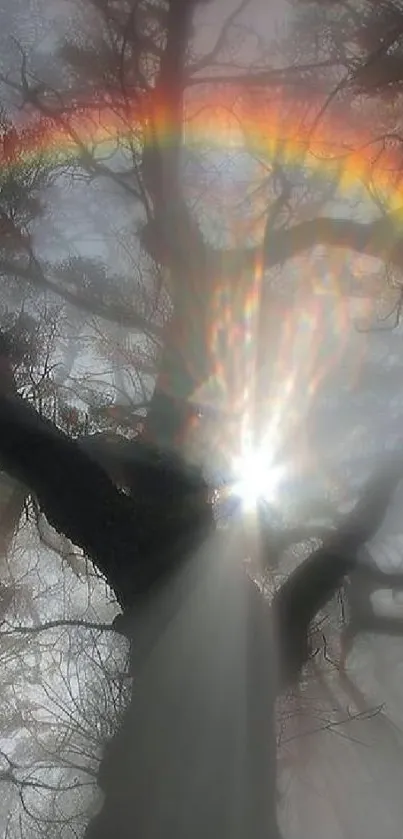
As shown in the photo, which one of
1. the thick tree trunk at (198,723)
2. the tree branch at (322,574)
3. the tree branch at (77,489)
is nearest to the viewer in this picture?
the thick tree trunk at (198,723)

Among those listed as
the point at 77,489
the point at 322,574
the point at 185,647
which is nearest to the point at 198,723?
the point at 185,647

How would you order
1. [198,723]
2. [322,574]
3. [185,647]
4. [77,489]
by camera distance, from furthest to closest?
[322,574] → [77,489] → [185,647] → [198,723]

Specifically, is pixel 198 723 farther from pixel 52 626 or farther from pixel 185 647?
pixel 52 626

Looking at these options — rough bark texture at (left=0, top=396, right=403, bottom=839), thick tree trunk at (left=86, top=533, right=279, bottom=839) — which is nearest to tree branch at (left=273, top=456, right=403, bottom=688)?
rough bark texture at (left=0, top=396, right=403, bottom=839)

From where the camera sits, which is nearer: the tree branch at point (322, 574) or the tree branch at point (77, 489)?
the tree branch at point (77, 489)

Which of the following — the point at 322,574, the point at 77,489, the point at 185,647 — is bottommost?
the point at 185,647

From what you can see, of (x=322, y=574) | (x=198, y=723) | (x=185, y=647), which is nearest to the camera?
(x=198, y=723)

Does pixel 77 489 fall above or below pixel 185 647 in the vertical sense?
above

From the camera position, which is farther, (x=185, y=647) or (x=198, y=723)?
(x=185, y=647)

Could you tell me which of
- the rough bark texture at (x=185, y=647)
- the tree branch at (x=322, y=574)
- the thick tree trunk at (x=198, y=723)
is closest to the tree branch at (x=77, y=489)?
the rough bark texture at (x=185, y=647)

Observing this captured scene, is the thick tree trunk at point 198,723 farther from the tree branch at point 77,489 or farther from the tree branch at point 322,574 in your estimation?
the tree branch at point 77,489

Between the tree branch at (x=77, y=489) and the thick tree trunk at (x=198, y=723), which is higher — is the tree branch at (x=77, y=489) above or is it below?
above

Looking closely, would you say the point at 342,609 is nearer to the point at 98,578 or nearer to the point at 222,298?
the point at 98,578

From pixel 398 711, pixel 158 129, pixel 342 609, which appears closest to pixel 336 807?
pixel 398 711
